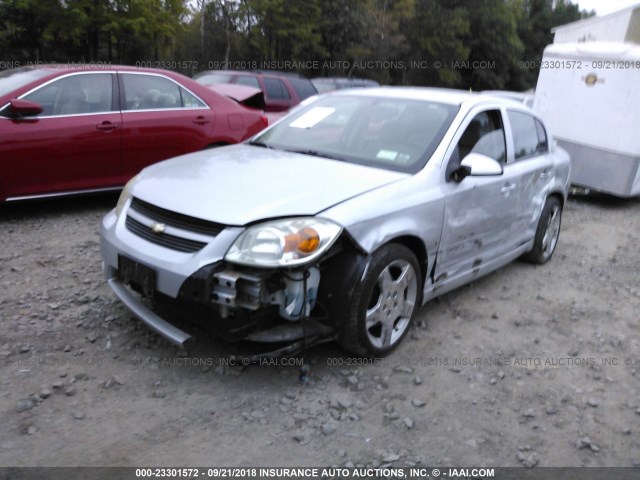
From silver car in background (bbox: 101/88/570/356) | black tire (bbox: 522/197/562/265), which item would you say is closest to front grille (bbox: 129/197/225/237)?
silver car in background (bbox: 101/88/570/356)

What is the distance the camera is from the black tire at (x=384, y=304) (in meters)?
3.27

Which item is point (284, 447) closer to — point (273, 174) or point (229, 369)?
point (229, 369)

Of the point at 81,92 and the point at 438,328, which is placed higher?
the point at 81,92

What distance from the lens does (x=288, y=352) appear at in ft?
10.3

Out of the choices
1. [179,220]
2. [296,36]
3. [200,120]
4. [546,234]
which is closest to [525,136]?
[546,234]

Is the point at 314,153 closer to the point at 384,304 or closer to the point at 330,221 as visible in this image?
the point at 330,221

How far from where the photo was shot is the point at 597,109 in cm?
877

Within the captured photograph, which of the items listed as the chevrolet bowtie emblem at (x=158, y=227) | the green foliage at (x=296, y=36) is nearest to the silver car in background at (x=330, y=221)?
the chevrolet bowtie emblem at (x=158, y=227)

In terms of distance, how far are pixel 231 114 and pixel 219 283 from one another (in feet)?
13.9

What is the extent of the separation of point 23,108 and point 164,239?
301 cm

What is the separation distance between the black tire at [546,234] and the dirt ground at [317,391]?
3.06 ft

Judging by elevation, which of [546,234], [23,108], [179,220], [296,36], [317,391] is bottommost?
[317,391]

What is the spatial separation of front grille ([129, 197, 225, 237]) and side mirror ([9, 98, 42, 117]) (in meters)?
2.57

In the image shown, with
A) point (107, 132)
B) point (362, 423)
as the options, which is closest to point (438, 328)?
point (362, 423)
